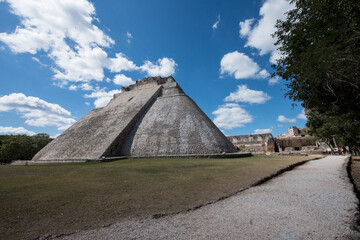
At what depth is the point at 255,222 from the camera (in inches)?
105

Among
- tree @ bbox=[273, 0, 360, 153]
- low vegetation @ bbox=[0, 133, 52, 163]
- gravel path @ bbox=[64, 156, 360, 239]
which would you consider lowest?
gravel path @ bbox=[64, 156, 360, 239]

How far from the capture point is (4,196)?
4.47 meters

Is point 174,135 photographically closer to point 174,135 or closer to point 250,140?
point 174,135

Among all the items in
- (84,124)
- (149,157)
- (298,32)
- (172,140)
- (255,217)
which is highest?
(298,32)

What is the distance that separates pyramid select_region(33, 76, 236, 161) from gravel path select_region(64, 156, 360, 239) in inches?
373

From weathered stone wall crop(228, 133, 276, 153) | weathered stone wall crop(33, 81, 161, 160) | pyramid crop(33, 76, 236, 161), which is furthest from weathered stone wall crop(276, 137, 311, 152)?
weathered stone wall crop(33, 81, 161, 160)

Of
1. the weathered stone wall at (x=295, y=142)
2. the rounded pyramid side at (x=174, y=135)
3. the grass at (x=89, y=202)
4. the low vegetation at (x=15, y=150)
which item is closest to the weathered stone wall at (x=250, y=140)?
the weathered stone wall at (x=295, y=142)

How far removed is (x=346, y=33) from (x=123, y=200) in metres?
8.07

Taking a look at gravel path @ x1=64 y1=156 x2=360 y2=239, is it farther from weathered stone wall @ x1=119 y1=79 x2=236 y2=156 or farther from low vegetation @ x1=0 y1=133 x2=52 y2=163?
low vegetation @ x1=0 y1=133 x2=52 y2=163

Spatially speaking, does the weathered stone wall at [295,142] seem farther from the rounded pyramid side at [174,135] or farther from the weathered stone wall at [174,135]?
the weathered stone wall at [174,135]

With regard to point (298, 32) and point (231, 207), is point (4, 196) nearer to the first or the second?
point (231, 207)

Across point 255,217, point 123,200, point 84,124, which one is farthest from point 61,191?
point 84,124

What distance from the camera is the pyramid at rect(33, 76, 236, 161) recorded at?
13.4 metres

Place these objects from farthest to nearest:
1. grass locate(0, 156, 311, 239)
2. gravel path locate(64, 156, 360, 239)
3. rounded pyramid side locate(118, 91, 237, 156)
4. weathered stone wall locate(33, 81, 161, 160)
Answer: weathered stone wall locate(33, 81, 161, 160) → rounded pyramid side locate(118, 91, 237, 156) → grass locate(0, 156, 311, 239) → gravel path locate(64, 156, 360, 239)
